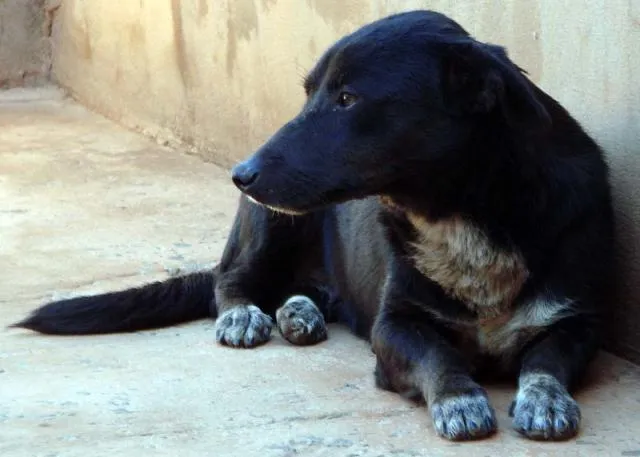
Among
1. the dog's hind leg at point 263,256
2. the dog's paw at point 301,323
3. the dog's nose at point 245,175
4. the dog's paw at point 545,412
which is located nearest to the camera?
the dog's paw at point 545,412

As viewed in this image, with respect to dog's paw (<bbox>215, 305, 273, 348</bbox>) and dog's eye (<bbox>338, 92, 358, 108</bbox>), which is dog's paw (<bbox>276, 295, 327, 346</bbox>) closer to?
dog's paw (<bbox>215, 305, 273, 348</bbox>)

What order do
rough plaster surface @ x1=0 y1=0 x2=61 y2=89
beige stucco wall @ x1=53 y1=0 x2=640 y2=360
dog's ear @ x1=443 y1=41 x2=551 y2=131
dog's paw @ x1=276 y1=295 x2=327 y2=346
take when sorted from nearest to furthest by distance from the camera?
dog's ear @ x1=443 y1=41 x2=551 y2=131
beige stucco wall @ x1=53 y1=0 x2=640 y2=360
dog's paw @ x1=276 y1=295 x2=327 y2=346
rough plaster surface @ x1=0 y1=0 x2=61 y2=89

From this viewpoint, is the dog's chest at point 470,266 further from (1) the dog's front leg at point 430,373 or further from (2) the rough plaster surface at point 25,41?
(2) the rough plaster surface at point 25,41

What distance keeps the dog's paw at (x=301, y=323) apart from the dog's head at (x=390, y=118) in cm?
Answer: 82

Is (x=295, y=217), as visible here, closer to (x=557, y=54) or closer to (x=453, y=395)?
(x=557, y=54)

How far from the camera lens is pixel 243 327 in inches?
171

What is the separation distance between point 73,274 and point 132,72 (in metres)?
3.57

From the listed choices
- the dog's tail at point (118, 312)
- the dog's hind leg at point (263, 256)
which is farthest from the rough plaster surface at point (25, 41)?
the dog's tail at point (118, 312)

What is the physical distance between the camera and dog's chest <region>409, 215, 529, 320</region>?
3.60 metres

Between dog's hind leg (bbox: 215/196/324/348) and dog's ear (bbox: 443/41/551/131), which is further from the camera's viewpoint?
dog's hind leg (bbox: 215/196/324/348)

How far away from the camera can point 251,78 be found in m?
6.88

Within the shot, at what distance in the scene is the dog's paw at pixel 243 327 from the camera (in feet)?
14.1

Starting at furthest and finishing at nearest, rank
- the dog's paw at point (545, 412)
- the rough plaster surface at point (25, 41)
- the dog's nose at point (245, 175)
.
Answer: the rough plaster surface at point (25, 41), the dog's nose at point (245, 175), the dog's paw at point (545, 412)

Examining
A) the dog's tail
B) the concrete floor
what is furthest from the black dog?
the dog's tail
